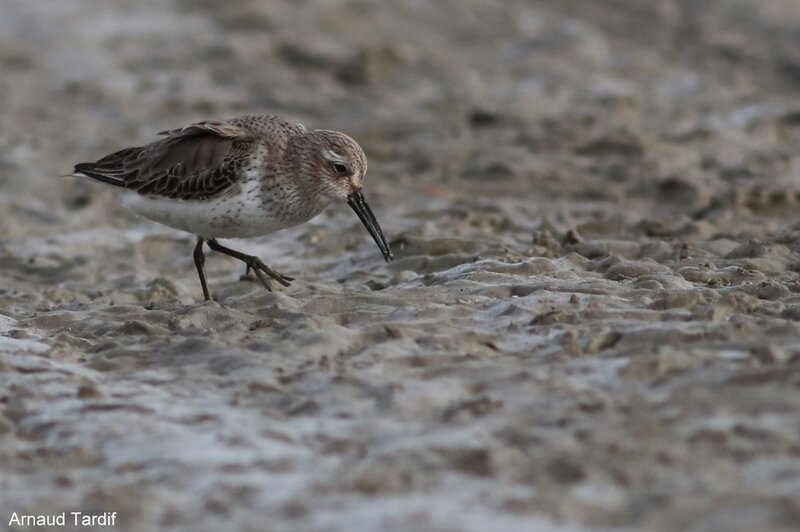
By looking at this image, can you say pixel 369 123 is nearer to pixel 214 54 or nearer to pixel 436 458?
pixel 214 54

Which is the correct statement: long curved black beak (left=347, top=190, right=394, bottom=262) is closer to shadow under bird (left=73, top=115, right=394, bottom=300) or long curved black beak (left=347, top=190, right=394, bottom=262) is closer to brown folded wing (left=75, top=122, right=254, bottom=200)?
shadow under bird (left=73, top=115, right=394, bottom=300)

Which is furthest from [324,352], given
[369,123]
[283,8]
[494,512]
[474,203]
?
[283,8]

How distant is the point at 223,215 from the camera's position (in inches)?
321

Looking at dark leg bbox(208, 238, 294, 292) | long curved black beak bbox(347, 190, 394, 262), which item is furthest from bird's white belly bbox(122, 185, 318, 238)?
long curved black beak bbox(347, 190, 394, 262)

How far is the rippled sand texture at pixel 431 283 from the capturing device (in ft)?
16.9

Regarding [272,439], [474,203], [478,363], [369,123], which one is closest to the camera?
[272,439]

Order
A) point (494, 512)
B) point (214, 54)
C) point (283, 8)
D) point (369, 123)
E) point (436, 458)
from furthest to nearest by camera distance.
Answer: point (283, 8) < point (214, 54) < point (369, 123) < point (436, 458) < point (494, 512)

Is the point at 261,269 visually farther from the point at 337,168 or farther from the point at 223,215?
the point at 337,168

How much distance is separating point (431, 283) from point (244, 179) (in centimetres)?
137

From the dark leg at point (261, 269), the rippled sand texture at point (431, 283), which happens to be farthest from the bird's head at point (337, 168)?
the dark leg at point (261, 269)

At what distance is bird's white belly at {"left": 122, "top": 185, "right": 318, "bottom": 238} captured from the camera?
814 centimetres

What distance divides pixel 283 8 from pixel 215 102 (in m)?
2.71

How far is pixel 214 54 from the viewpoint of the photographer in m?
14.9

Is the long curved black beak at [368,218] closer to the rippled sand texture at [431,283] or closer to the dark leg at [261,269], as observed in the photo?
the rippled sand texture at [431,283]
